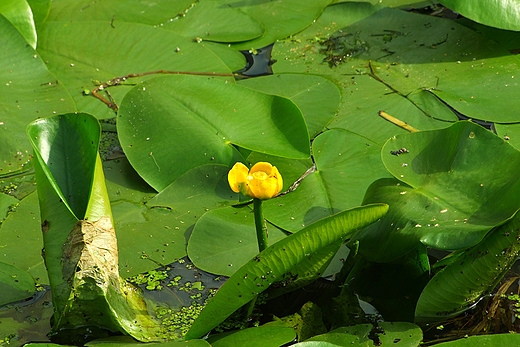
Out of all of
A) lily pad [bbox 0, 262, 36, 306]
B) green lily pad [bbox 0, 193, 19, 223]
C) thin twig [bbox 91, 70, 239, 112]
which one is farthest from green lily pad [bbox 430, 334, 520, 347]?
thin twig [bbox 91, 70, 239, 112]

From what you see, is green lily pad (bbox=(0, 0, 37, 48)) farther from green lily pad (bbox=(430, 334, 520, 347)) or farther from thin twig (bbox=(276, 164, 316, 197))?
green lily pad (bbox=(430, 334, 520, 347))

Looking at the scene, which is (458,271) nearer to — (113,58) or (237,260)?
(237,260)

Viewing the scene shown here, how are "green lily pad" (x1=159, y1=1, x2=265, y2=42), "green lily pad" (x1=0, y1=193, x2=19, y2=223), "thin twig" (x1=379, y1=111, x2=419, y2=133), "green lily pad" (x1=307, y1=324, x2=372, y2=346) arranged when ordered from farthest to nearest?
"green lily pad" (x1=159, y1=1, x2=265, y2=42) → "thin twig" (x1=379, y1=111, x2=419, y2=133) → "green lily pad" (x1=0, y1=193, x2=19, y2=223) → "green lily pad" (x1=307, y1=324, x2=372, y2=346)

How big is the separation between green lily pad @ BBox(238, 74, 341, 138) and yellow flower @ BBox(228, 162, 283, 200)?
747 mm

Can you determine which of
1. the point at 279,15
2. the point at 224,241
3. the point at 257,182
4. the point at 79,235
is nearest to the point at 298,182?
the point at 224,241

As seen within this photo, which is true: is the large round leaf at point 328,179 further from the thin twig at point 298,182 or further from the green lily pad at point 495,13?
the green lily pad at point 495,13

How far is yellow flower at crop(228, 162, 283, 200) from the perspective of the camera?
54.2 inches

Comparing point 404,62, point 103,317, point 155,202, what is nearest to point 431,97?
point 404,62

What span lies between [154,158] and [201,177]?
0.16 metres

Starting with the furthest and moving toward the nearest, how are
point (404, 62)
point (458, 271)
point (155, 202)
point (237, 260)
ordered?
point (404, 62), point (155, 202), point (237, 260), point (458, 271)

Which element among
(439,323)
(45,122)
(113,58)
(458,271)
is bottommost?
(439,323)

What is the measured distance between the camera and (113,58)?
8.07 ft

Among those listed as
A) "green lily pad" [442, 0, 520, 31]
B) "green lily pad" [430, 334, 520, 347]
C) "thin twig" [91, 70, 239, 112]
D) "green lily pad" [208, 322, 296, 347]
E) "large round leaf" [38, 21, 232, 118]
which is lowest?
"green lily pad" [208, 322, 296, 347]

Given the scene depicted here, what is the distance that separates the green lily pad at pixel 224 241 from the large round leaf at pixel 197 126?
0.66 ft
